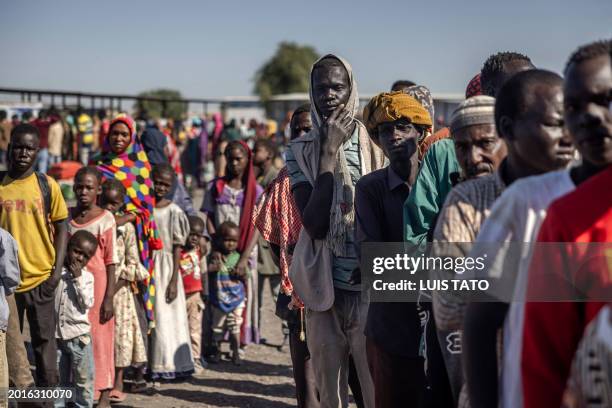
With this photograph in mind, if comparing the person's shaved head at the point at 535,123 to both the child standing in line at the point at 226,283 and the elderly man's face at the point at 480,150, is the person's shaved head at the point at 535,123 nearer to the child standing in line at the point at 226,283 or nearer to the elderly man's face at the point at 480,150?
the elderly man's face at the point at 480,150

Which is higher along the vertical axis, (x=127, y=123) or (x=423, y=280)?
(x=127, y=123)

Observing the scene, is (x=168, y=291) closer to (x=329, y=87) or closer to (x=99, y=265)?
(x=99, y=265)

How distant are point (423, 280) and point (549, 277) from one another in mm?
1902

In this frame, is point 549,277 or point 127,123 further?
point 127,123

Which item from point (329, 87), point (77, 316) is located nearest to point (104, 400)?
point (77, 316)

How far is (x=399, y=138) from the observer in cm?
413

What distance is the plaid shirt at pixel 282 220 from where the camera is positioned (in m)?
5.24

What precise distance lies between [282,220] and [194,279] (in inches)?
121

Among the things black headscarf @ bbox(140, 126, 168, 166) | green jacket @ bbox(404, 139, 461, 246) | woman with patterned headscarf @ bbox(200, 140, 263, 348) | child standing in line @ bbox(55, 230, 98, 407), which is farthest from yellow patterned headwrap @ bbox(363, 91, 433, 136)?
black headscarf @ bbox(140, 126, 168, 166)

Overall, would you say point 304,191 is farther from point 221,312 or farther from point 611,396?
point 221,312

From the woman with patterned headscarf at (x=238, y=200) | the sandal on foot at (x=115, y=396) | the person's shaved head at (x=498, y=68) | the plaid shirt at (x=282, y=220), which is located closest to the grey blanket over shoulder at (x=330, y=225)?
the plaid shirt at (x=282, y=220)

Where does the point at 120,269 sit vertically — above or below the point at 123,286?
above

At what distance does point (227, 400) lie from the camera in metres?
7.21

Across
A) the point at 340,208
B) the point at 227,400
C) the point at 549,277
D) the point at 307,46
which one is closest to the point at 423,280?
the point at 340,208
